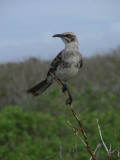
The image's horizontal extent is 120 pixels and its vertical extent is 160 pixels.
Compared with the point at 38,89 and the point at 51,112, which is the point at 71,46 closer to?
the point at 38,89

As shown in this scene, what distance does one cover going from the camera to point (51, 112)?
53.1ft

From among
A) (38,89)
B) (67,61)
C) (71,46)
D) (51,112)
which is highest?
(71,46)

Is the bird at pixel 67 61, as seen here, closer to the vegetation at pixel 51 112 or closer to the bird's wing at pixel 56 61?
the bird's wing at pixel 56 61

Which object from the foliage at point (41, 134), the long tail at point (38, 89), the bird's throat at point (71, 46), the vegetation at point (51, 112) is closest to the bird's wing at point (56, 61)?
the bird's throat at point (71, 46)

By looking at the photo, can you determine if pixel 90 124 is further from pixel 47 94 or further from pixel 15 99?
pixel 15 99

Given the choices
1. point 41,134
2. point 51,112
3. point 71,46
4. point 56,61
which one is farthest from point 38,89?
point 51,112

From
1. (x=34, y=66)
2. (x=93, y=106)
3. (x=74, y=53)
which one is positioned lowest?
(x=93, y=106)

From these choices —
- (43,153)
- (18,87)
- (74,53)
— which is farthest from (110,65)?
(74,53)

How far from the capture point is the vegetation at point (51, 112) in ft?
33.9

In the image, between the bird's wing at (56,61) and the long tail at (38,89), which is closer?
the long tail at (38,89)

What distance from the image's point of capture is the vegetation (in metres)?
10.3

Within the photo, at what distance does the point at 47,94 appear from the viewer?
56.0 ft

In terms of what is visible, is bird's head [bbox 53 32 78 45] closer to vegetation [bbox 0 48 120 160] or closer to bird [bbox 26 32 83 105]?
bird [bbox 26 32 83 105]

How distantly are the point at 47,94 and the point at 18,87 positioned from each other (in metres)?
3.95
